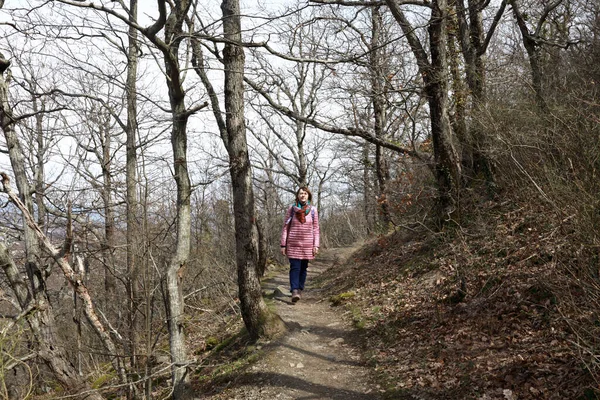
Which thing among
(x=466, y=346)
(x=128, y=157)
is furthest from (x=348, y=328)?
(x=128, y=157)

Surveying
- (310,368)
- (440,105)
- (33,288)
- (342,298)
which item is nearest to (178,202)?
(33,288)

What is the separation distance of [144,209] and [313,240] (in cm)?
329

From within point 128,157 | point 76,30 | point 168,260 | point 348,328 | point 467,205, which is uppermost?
point 76,30

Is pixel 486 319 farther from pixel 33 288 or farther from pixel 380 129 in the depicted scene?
pixel 380 129

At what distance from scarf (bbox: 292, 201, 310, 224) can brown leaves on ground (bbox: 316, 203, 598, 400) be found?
→ 191 centimetres

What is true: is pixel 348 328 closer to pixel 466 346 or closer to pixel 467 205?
pixel 466 346

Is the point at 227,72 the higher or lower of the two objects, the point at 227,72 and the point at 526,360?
the higher

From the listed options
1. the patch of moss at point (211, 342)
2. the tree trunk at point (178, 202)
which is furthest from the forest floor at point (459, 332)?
the patch of moss at point (211, 342)

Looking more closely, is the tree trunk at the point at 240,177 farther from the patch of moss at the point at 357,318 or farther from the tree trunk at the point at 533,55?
the tree trunk at the point at 533,55

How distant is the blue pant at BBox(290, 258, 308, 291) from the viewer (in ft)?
25.6

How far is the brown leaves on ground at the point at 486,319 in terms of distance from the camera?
3.67 meters

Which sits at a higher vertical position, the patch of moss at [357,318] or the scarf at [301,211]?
the scarf at [301,211]

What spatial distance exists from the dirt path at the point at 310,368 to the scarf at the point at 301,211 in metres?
1.75

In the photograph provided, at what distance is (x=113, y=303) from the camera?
24.8ft
